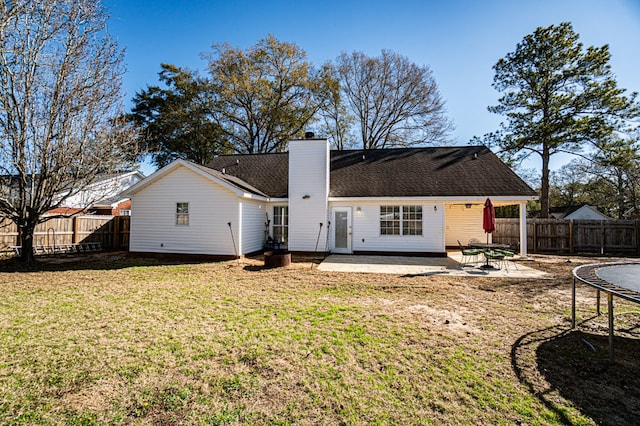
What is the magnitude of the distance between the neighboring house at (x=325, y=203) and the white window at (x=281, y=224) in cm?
5

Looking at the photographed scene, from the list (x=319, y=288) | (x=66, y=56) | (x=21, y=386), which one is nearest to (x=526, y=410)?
(x=319, y=288)

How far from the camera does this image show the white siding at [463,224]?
15.3 metres

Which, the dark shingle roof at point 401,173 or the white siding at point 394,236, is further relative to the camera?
the dark shingle roof at point 401,173

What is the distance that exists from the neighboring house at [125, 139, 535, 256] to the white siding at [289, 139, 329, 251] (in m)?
0.05

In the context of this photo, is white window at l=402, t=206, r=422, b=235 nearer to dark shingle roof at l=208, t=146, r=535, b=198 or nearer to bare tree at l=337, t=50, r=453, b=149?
dark shingle roof at l=208, t=146, r=535, b=198

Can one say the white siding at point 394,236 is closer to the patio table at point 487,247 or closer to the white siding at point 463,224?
the patio table at point 487,247

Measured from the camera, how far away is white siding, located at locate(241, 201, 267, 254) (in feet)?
39.2

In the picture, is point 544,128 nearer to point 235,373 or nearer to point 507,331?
point 507,331

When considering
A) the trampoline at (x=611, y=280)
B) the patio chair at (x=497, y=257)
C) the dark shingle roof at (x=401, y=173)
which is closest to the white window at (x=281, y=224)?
the dark shingle roof at (x=401, y=173)

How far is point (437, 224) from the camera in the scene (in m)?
12.8

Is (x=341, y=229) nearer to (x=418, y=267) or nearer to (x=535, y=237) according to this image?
(x=418, y=267)

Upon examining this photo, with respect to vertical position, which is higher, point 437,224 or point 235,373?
point 437,224

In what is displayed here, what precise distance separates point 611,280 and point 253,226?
37.7 ft

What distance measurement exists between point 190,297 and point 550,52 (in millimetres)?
25175
